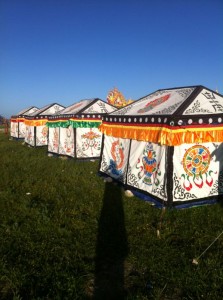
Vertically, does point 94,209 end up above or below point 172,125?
below

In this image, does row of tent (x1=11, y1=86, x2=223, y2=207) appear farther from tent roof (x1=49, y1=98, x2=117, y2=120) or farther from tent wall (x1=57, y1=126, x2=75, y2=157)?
tent wall (x1=57, y1=126, x2=75, y2=157)

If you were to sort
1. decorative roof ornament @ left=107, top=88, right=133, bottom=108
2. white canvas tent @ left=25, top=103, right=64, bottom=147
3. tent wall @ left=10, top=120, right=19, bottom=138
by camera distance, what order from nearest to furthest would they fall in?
white canvas tent @ left=25, top=103, right=64, bottom=147 < tent wall @ left=10, top=120, right=19, bottom=138 < decorative roof ornament @ left=107, top=88, right=133, bottom=108

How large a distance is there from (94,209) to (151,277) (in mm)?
3364

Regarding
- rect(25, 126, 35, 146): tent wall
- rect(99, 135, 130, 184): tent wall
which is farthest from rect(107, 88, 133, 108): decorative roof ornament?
rect(99, 135, 130, 184): tent wall

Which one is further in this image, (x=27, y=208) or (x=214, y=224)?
(x=27, y=208)

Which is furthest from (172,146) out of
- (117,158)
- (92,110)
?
(92,110)

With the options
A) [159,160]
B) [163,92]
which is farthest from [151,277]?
[163,92]

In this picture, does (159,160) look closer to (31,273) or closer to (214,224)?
(214,224)

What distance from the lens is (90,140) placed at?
15.7m

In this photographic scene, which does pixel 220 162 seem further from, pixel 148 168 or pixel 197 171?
pixel 148 168

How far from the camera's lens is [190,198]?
8.28 metres

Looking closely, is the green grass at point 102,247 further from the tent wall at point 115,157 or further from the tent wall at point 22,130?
the tent wall at point 22,130

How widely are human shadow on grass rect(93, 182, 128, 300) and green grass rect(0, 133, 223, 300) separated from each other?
16 mm

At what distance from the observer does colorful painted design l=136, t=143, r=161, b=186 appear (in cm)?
857
